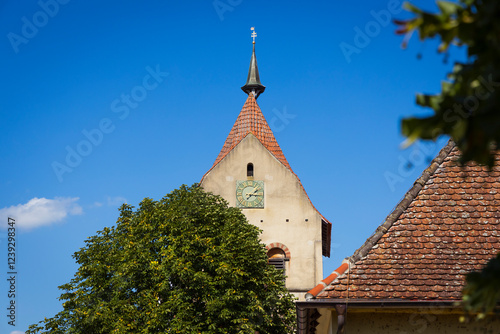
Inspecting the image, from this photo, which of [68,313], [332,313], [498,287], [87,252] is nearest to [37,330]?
[68,313]

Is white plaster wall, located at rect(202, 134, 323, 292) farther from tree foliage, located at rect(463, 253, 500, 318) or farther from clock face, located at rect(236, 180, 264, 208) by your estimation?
tree foliage, located at rect(463, 253, 500, 318)

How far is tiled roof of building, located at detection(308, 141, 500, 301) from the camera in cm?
1050

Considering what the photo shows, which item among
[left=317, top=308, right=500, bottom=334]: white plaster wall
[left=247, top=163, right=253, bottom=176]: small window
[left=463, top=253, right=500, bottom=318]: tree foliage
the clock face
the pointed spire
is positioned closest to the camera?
[left=463, top=253, right=500, bottom=318]: tree foliage

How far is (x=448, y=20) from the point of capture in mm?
3559

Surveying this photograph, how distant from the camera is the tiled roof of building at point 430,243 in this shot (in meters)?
10.5

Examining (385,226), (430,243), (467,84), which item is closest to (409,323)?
(430,243)

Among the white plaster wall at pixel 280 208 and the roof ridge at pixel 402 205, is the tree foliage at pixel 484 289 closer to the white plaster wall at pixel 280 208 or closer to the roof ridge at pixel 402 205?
the roof ridge at pixel 402 205

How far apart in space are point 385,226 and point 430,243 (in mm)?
744

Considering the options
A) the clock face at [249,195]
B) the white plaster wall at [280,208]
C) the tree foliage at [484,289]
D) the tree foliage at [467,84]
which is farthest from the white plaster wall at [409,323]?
the clock face at [249,195]

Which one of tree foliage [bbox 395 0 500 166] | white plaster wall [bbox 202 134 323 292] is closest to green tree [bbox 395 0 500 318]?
tree foliage [bbox 395 0 500 166]

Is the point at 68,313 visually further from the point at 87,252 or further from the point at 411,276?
the point at 411,276

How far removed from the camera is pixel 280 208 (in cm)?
3853

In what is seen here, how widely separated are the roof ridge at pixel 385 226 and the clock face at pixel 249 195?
26.2m

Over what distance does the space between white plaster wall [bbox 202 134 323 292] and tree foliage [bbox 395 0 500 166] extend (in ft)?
112
